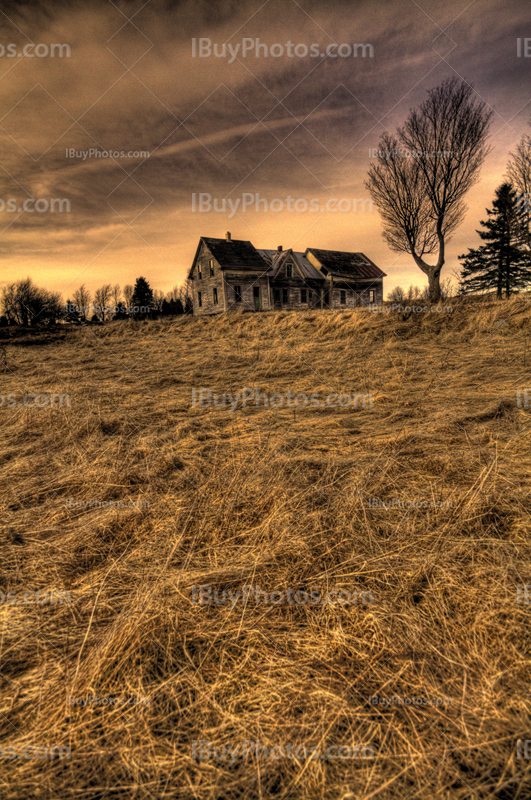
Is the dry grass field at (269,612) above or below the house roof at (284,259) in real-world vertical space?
below

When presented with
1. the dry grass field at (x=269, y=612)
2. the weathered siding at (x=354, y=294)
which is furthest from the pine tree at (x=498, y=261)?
the dry grass field at (x=269, y=612)

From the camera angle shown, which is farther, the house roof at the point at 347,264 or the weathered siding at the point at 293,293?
the house roof at the point at 347,264

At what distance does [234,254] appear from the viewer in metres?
30.0

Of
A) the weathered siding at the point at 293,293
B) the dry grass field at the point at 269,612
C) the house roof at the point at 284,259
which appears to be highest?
the house roof at the point at 284,259

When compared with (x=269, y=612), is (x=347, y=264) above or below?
above

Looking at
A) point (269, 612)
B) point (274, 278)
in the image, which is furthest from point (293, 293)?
point (269, 612)

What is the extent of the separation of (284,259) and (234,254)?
4438 millimetres

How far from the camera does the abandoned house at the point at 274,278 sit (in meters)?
29.6

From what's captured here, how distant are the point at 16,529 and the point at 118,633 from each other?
1.61 metres

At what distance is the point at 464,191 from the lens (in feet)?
56.2

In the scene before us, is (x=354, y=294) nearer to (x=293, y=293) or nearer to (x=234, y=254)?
(x=293, y=293)

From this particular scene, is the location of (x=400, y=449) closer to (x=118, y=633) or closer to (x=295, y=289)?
(x=118, y=633)

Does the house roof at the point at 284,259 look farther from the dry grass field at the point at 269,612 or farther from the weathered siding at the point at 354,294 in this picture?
the dry grass field at the point at 269,612

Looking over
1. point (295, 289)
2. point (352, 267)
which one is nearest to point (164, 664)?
point (295, 289)
